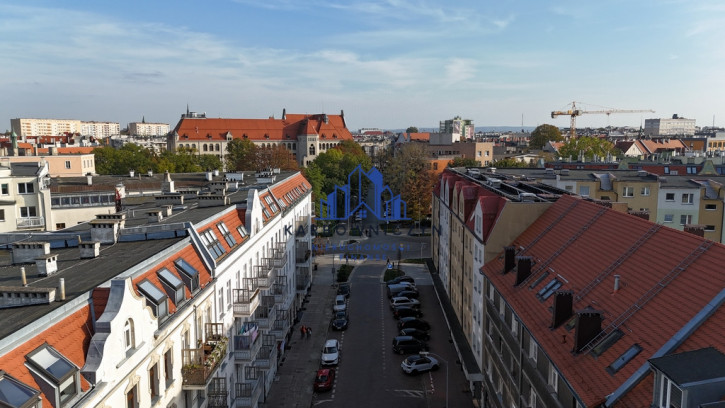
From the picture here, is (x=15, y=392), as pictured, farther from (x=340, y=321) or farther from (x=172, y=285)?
(x=340, y=321)

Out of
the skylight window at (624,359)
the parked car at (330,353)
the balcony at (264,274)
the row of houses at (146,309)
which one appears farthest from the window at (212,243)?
the skylight window at (624,359)

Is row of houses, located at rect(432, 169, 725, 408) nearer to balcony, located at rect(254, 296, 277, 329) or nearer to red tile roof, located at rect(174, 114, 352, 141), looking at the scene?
balcony, located at rect(254, 296, 277, 329)

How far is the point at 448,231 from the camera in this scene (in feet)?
153

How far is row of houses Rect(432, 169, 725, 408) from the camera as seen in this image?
561 inches

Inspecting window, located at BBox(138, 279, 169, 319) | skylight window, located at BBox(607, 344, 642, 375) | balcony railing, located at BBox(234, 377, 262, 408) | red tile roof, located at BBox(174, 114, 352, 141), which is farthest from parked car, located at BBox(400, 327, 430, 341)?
red tile roof, located at BBox(174, 114, 352, 141)

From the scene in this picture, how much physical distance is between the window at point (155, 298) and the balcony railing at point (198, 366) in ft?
8.65

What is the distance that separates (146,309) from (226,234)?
11121mm

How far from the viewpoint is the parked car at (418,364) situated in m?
34.6

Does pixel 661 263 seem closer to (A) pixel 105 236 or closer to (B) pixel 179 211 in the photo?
(A) pixel 105 236

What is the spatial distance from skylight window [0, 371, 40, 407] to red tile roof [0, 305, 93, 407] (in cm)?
29

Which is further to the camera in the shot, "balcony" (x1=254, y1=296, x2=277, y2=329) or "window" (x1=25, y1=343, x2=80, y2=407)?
"balcony" (x1=254, y1=296, x2=277, y2=329)

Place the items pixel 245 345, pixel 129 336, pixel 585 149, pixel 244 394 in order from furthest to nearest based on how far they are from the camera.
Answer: pixel 585 149 → pixel 245 345 → pixel 244 394 → pixel 129 336

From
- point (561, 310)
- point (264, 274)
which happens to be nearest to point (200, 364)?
point (264, 274)

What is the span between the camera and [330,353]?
120 ft
